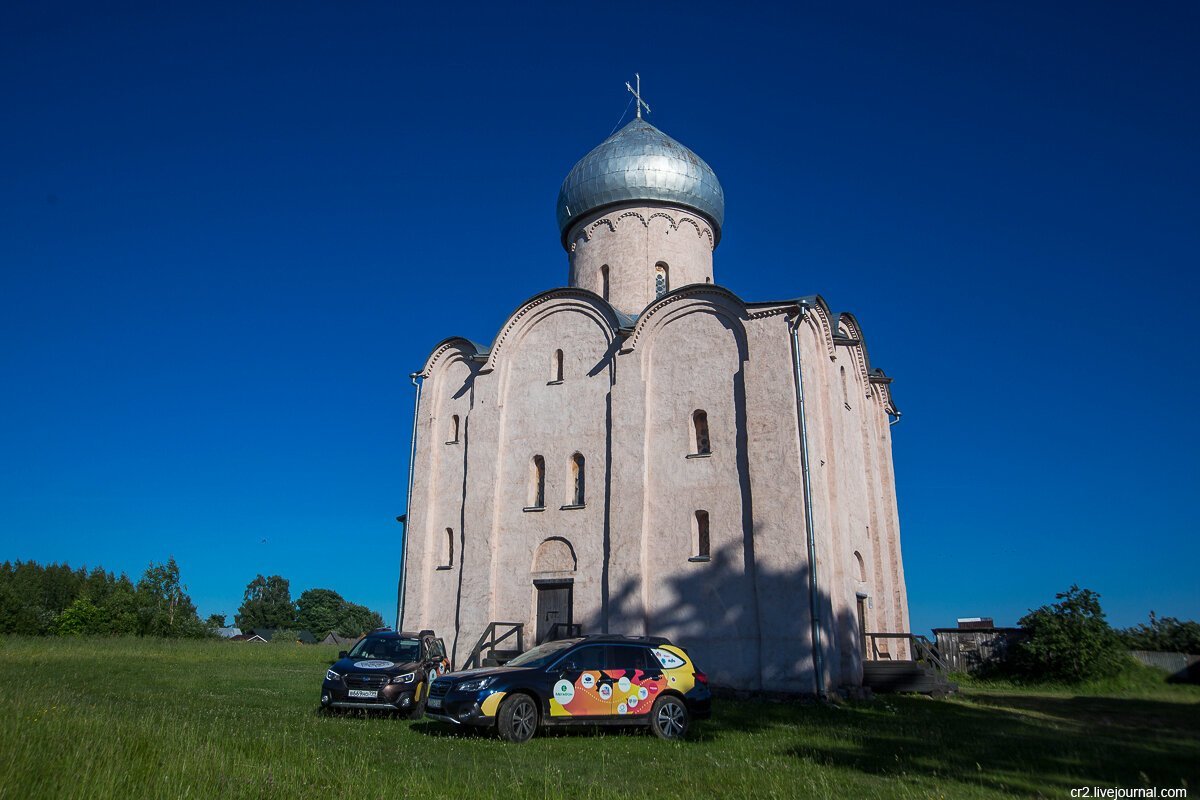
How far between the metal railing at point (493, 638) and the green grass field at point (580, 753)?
14.1 ft

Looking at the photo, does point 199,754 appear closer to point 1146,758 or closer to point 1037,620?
point 1146,758

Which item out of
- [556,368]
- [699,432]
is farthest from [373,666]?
[556,368]

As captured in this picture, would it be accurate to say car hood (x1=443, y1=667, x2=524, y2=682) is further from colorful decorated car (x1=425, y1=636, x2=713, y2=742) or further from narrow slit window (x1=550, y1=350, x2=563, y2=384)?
narrow slit window (x1=550, y1=350, x2=563, y2=384)

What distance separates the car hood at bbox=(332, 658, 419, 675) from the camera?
11.4 meters

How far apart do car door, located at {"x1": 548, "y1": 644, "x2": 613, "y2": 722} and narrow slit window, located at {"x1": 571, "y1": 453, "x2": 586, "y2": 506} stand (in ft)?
26.2

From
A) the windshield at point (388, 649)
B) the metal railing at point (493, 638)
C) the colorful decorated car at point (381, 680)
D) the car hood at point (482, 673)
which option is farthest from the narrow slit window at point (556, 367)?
the car hood at point (482, 673)

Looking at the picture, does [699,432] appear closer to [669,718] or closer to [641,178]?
[641,178]

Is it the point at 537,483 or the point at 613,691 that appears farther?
the point at 537,483

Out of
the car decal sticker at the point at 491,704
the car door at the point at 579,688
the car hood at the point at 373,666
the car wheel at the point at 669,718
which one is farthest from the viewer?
the car hood at the point at 373,666

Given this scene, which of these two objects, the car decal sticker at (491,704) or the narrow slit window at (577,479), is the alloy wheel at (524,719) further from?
the narrow slit window at (577,479)

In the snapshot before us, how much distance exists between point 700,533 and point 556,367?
533 cm

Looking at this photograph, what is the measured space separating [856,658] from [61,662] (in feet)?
62.2

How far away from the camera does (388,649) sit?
12203mm

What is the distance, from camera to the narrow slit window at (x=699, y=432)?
1692 cm
